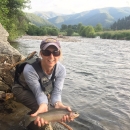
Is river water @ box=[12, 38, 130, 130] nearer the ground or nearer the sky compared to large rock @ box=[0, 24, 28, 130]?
nearer the ground

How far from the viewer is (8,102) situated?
253 inches

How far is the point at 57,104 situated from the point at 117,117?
328 cm

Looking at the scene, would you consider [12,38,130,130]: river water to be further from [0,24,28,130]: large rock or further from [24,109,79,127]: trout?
[24,109,79,127]: trout

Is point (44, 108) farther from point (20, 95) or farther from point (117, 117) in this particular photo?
point (117, 117)

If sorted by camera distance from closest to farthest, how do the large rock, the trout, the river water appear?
the trout < the large rock < the river water

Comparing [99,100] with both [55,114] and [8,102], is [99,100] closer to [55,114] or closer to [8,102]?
[8,102]

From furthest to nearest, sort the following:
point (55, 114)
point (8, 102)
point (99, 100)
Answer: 1. point (99, 100)
2. point (8, 102)
3. point (55, 114)

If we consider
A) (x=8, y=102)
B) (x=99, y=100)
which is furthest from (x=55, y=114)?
(x=99, y=100)

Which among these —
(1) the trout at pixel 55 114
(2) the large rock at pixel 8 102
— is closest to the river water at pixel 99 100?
(2) the large rock at pixel 8 102

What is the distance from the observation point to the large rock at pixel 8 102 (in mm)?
5422

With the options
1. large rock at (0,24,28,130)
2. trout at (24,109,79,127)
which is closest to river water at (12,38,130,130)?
large rock at (0,24,28,130)

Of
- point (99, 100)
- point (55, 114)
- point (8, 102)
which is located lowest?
point (99, 100)

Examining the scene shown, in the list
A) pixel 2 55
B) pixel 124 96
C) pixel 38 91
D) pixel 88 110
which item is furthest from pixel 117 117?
pixel 2 55

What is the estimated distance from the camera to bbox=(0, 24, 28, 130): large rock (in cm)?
542
